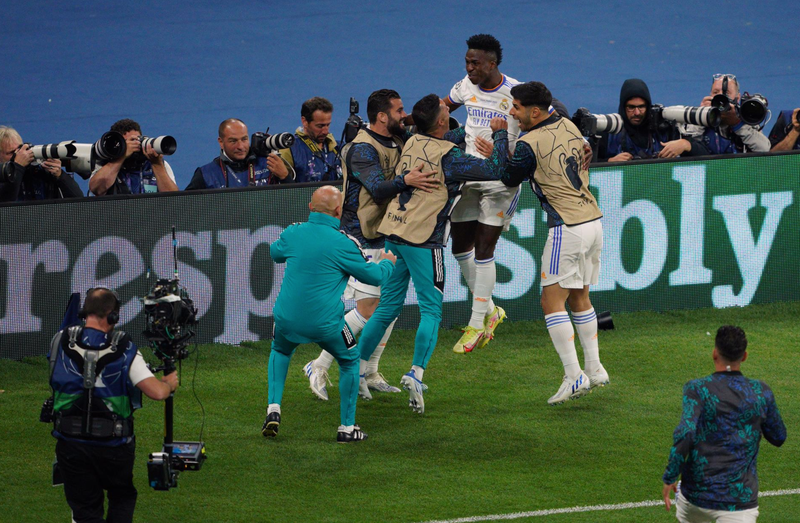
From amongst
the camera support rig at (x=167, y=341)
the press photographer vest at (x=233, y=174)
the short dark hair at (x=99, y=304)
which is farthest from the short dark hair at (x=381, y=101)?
the short dark hair at (x=99, y=304)

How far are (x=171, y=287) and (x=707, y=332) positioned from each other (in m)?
5.89

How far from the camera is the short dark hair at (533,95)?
7758 millimetres

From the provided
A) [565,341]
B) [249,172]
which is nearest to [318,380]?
[565,341]

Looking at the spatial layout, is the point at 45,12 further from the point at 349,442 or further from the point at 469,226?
the point at 349,442

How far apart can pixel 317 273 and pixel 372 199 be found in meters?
1.34

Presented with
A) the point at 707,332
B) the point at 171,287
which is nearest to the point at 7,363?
the point at 171,287

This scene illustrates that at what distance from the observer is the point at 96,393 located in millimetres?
5273

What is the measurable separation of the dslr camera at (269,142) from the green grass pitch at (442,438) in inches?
65.8

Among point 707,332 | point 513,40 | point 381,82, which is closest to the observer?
point 707,332

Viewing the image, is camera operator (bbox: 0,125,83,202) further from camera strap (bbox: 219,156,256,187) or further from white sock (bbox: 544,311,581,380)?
white sock (bbox: 544,311,581,380)

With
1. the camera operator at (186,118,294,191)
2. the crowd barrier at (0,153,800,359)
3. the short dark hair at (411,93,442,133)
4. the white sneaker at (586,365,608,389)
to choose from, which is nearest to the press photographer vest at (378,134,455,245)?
the short dark hair at (411,93,442,133)

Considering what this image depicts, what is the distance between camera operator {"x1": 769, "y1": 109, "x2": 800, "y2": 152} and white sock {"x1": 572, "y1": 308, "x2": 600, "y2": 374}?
4.02 meters

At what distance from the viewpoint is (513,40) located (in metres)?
20.1

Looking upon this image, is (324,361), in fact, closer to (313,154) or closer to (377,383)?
(377,383)
